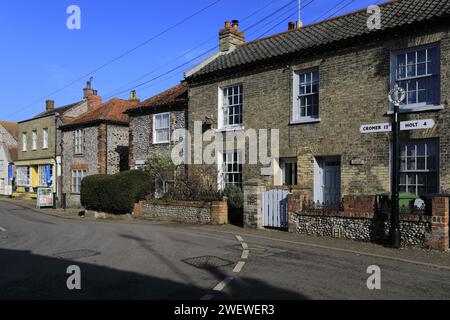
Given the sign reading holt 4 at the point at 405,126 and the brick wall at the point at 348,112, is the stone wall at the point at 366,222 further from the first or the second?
the sign reading holt 4 at the point at 405,126

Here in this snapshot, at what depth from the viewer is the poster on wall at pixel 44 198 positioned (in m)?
27.5

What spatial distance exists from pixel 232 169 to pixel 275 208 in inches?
177

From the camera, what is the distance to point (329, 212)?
1228 cm

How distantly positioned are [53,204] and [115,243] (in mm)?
18574

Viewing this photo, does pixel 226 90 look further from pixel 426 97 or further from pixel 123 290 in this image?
pixel 123 290

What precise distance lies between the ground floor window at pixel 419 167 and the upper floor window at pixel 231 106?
7.08 meters

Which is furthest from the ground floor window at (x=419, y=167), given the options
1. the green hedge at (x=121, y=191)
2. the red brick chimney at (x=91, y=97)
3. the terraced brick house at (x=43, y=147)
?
the red brick chimney at (x=91, y=97)

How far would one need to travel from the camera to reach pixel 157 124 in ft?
75.3

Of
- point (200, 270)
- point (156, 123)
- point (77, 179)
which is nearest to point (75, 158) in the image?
point (77, 179)

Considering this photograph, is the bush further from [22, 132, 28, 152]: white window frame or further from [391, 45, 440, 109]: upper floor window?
[22, 132, 28, 152]: white window frame

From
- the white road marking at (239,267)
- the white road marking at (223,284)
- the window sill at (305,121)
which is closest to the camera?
the white road marking at (223,284)

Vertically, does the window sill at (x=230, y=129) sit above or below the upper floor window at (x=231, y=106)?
below

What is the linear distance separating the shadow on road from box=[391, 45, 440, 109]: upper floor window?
8658mm
